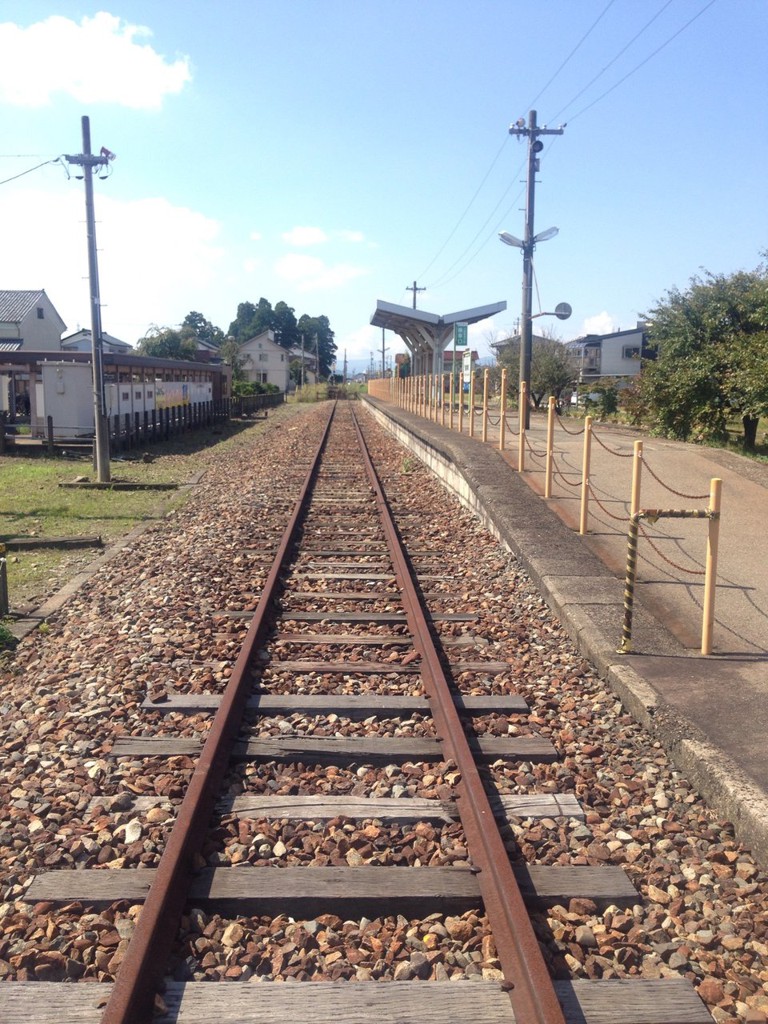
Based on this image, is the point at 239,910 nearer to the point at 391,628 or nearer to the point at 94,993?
the point at 94,993

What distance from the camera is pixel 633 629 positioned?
21.3ft

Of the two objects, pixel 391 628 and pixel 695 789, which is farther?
pixel 391 628

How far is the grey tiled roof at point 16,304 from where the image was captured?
59562 mm

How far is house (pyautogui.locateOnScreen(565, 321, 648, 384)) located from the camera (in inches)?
3004

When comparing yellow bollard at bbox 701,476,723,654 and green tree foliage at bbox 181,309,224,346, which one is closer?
yellow bollard at bbox 701,476,723,654

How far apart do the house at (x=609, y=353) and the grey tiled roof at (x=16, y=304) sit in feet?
131

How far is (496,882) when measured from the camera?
11.4 feet

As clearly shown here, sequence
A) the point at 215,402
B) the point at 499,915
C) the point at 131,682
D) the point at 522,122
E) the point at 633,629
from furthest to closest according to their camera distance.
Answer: the point at 215,402 < the point at 522,122 < the point at 633,629 < the point at 131,682 < the point at 499,915

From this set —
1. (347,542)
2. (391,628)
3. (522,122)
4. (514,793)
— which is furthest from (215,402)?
(514,793)

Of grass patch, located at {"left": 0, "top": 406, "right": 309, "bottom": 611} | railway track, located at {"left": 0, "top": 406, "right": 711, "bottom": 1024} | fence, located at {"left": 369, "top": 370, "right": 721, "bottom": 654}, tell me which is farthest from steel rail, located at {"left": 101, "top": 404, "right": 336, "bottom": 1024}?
grass patch, located at {"left": 0, "top": 406, "right": 309, "bottom": 611}

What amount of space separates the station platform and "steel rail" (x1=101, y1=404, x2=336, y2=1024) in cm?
225

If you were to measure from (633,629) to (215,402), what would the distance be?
3413 centimetres

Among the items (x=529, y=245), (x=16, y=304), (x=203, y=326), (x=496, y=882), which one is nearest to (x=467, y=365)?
(x=529, y=245)

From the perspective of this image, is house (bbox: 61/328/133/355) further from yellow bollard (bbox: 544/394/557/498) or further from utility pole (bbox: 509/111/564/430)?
yellow bollard (bbox: 544/394/557/498)
